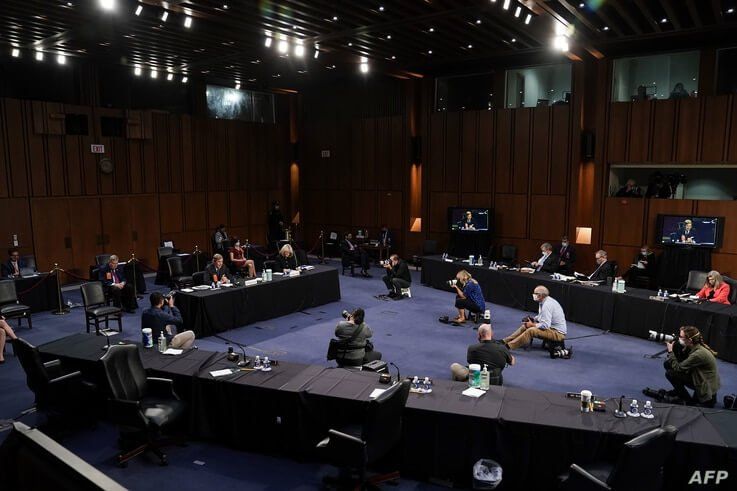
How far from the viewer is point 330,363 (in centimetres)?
884

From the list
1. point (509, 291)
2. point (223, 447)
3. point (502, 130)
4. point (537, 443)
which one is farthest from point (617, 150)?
point (223, 447)

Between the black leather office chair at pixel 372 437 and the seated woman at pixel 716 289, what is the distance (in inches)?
278

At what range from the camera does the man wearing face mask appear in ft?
42.6

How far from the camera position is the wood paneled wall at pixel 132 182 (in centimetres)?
1399

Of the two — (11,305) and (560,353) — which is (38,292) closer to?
(11,305)

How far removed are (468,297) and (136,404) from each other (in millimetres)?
6919

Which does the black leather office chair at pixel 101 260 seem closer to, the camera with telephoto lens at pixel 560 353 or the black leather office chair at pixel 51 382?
the black leather office chair at pixel 51 382

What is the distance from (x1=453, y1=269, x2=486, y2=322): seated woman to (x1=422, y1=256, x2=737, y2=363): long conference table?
1.52 metres

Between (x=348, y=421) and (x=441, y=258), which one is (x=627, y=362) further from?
(x=441, y=258)

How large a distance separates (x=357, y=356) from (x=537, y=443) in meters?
2.94

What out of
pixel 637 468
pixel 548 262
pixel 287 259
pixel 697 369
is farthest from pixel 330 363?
pixel 548 262

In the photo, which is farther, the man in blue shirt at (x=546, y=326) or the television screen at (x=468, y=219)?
the television screen at (x=468, y=219)

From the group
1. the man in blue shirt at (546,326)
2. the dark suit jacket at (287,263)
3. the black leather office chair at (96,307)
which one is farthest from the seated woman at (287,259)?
the man in blue shirt at (546,326)

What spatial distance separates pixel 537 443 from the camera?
4918 mm
